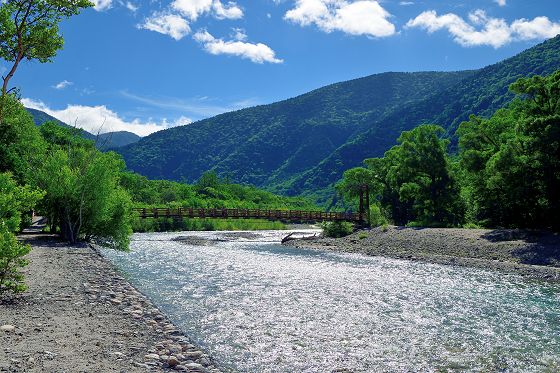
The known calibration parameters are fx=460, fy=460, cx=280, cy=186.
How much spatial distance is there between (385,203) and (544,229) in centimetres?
2480

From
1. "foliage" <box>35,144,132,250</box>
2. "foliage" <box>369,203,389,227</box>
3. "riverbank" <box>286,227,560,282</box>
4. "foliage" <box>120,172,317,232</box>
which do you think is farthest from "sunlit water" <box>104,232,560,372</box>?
"foliage" <box>369,203,389,227</box>

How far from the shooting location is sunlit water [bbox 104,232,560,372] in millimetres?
10344

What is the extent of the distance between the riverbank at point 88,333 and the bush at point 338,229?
1594 inches

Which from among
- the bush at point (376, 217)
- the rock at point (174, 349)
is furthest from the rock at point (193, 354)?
the bush at point (376, 217)

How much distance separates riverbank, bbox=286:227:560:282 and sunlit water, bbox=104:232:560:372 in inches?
102

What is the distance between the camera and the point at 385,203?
56.6 meters

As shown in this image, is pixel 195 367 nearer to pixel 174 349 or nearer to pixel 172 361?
pixel 172 361

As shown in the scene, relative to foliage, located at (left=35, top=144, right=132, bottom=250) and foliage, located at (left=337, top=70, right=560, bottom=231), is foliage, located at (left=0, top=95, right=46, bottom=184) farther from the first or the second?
foliage, located at (left=337, top=70, right=560, bottom=231)

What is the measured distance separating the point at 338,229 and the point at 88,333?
47.0m

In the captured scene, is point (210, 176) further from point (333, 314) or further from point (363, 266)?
point (333, 314)

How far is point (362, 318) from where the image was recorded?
46.5 feet

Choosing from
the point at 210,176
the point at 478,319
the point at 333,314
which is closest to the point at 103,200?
the point at 333,314

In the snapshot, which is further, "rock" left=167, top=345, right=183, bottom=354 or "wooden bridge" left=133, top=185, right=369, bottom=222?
"wooden bridge" left=133, top=185, right=369, bottom=222

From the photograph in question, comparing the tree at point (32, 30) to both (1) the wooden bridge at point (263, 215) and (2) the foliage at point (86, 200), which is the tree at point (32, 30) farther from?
(1) the wooden bridge at point (263, 215)
